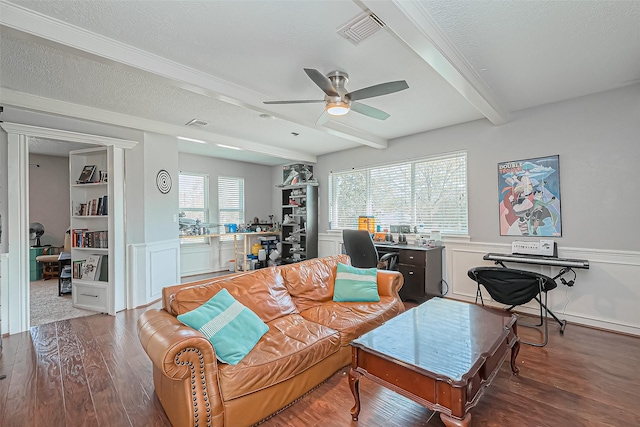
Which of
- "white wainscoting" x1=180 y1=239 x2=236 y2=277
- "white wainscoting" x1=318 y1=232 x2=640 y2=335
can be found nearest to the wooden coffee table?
"white wainscoting" x1=318 y1=232 x2=640 y2=335

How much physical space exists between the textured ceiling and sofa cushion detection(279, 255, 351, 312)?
1.84m

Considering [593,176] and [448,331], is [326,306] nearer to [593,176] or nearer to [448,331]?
[448,331]

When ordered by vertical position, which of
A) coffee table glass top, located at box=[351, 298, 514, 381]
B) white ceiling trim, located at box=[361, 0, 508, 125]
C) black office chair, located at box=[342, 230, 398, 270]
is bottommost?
coffee table glass top, located at box=[351, 298, 514, 381]

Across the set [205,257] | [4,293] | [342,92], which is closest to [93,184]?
[4,293]

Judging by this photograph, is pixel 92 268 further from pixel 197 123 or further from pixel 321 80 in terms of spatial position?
pixel 321 80

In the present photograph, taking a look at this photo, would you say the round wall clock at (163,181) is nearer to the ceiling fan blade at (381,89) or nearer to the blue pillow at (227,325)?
the blue pillow at (227,325)

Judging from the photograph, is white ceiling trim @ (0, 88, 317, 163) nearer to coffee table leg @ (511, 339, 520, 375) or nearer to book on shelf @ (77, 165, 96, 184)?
book on shelf @ (77, 165, 96, 184)

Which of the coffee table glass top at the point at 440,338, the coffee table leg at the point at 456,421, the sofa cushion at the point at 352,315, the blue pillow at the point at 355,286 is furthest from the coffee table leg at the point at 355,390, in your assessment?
the blue pillow at the point at 355,286

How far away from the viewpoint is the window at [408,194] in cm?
433

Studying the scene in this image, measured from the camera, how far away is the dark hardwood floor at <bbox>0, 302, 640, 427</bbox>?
1.81 m

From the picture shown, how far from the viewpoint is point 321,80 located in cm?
228

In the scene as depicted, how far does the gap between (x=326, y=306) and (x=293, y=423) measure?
1073 mm

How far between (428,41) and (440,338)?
204 cm

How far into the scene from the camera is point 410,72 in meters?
2.73
